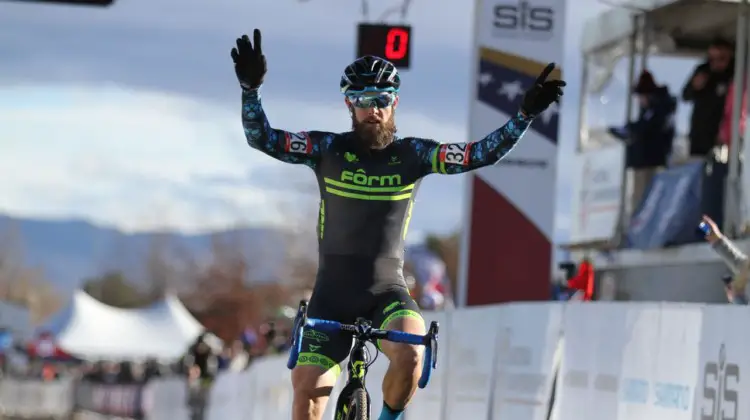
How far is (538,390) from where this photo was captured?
10.9 metres

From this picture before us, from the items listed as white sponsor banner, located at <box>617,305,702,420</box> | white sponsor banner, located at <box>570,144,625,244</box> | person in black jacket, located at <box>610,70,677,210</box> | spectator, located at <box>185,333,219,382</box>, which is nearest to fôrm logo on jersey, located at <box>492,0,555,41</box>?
person in black jacket, located at <box>610,70,677,210</box>

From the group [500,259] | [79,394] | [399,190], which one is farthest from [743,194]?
[79,394]

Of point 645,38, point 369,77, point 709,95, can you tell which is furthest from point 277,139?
point 645,38

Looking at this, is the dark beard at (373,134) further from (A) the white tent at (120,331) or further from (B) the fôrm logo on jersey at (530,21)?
(A) the white tent at (120,331)

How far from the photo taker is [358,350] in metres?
7.79

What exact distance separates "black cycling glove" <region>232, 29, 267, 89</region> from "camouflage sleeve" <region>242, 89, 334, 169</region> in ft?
0.17

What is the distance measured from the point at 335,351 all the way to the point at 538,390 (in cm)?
324

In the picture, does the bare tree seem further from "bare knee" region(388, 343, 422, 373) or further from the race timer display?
"bare knee" region(388, 343, 422, 373)

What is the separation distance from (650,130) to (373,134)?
11.7m

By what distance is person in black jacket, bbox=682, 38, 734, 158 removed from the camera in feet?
57.7

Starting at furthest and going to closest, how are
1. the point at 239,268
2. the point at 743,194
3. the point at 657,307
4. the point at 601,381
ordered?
the point at 239,268 → the point at 743,194 → the point at 601,381 → the point at 657,307

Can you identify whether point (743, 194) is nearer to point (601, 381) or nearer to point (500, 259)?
point (500, 259)

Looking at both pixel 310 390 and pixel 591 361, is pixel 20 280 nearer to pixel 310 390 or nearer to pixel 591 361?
pixel 591 361

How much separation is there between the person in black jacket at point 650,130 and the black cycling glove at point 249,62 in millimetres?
11366
